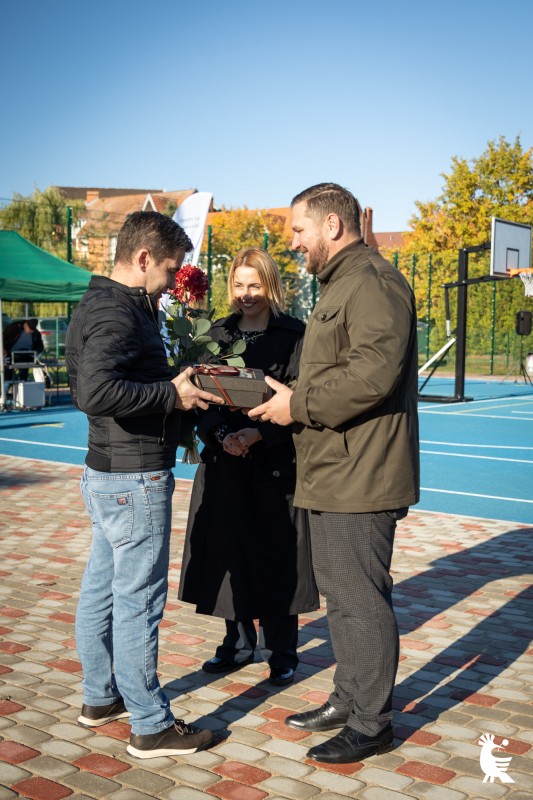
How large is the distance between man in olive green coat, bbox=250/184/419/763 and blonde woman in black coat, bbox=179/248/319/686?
702mm

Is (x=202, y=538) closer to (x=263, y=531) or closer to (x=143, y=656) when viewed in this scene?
(x=263, y=531)

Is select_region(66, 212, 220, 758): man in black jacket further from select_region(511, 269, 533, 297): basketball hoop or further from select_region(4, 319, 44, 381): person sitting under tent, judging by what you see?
select_region(511, 269, 533, 297): basketball hoop

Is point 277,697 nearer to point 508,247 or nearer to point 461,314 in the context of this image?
point 461,314

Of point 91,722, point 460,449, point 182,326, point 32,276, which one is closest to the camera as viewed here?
point 91,722

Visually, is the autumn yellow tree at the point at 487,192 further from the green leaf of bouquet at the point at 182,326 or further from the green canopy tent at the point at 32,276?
the green leaf of bouquet at the point at 182,326

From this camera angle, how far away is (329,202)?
310 cm

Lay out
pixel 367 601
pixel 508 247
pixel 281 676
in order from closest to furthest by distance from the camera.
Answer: pixel 367 601
pixel 281 676
pixel 508 247

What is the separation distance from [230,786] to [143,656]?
56 centimetres

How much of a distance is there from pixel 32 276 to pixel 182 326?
13149 mm

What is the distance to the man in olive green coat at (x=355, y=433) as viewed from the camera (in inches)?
114

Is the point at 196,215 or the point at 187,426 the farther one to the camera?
the point at 196,215

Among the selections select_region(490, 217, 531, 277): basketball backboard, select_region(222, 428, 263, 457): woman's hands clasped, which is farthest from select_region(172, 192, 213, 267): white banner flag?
select_region(222, 428, 263, 457): woman's hands clasped

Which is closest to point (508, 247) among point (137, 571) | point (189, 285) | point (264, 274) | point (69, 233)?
point (69, 233)

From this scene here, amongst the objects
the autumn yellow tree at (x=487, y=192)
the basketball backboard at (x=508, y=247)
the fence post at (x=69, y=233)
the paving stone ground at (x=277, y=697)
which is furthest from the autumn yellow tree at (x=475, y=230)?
the paving stone ground at (x=277, y=697)
